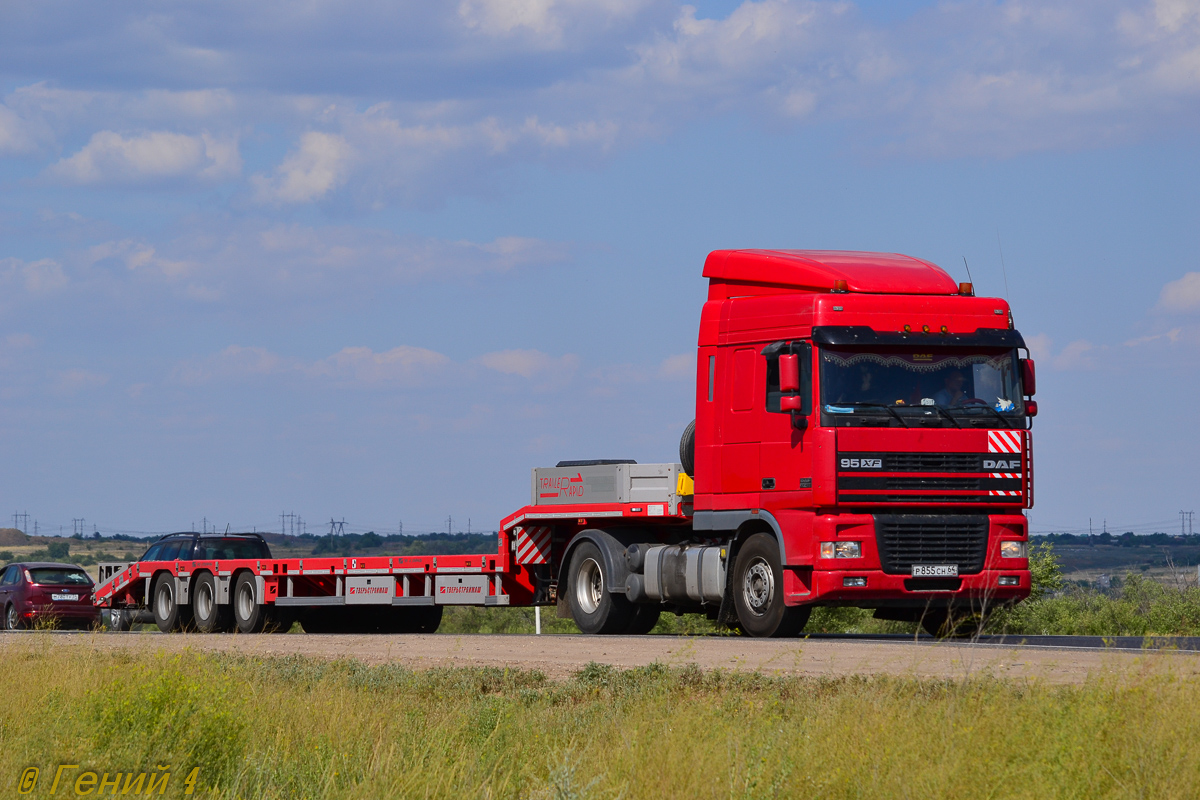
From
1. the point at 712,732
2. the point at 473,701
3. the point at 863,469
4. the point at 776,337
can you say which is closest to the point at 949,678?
the point at 712,732

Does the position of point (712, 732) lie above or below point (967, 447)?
below

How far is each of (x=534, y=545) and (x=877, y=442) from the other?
646cm

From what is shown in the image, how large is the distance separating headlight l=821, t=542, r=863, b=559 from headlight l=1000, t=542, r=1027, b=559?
1.83 m

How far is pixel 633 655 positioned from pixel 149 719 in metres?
6.36

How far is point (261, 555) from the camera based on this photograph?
2792 centimetres

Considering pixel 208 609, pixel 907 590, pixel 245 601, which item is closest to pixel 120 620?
pixel 208 609

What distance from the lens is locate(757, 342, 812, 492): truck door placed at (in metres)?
17.2

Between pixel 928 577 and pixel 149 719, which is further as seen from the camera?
pixel 928 577

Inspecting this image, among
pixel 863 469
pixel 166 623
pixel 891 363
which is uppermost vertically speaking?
pixel 891 363

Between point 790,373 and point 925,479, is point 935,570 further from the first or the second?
point 790,373

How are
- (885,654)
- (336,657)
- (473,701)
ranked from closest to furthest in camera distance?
1. (473,701)
2. (885,654)
3. (336,657)

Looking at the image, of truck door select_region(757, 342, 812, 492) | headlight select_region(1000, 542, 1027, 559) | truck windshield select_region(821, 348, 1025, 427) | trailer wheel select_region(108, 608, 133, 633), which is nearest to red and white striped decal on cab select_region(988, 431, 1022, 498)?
truck windshield select_region(821, 348, 1025, 427)

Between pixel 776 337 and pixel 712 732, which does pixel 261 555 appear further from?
pixel 712 732

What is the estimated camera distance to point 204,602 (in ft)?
87.5
